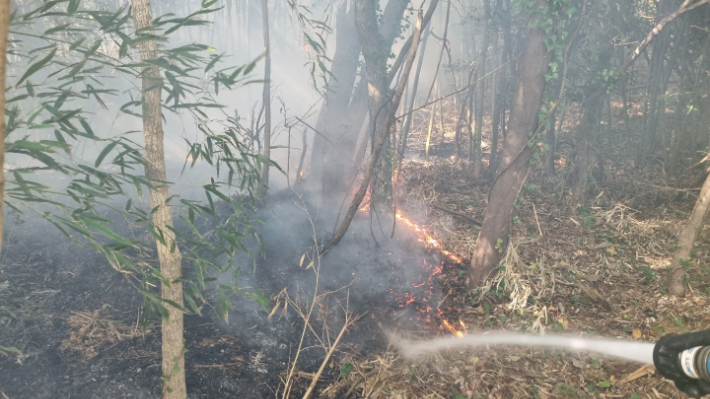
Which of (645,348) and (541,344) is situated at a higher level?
(645,348)

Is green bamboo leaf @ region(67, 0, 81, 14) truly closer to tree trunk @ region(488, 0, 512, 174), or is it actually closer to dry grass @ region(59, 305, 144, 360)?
dry grass @ region(59, 305, 144, 360)

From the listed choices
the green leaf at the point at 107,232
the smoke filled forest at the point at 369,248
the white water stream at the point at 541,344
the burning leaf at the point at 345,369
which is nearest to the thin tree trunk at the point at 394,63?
the smoke filled forest at the point at 369,248

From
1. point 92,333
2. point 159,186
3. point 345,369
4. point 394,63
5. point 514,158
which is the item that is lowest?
point 345,369

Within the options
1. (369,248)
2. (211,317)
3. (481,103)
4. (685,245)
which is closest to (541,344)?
(685,245)

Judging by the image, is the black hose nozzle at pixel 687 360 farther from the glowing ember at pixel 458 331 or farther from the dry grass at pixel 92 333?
the dry grass at pixel 92 333

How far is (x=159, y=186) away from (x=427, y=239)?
17.5 feet

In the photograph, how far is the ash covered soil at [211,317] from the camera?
4.47 meters

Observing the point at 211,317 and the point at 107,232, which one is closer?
the point at 107,232

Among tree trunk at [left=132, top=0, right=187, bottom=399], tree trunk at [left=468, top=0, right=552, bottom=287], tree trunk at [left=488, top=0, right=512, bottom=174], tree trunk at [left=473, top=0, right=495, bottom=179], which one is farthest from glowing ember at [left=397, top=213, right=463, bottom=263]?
tree trunk at [left=132, top=0, right=187, bottom=399]

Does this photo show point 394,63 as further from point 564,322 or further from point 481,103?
point 564,322

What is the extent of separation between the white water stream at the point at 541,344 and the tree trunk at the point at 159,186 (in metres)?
2.87

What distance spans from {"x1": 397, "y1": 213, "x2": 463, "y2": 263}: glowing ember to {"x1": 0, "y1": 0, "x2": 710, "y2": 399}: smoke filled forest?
37mm

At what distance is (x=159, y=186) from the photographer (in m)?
3.16

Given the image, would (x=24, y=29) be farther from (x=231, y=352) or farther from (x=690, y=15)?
(x=690, y=15)
